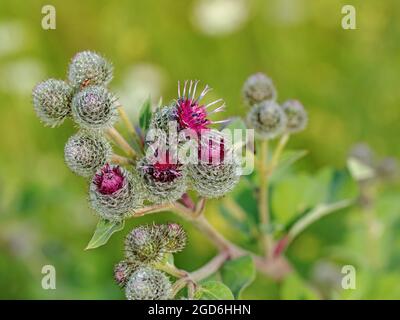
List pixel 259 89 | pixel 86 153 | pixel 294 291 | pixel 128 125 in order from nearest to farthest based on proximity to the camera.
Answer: pixel 86 153, pixel 128 125, pixel 259 89, pixel 294 291

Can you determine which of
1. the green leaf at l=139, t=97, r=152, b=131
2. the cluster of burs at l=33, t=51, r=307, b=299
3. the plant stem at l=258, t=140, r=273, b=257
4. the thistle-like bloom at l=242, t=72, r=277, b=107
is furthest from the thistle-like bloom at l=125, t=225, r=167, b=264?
the thistle-like bloom at l=242, t=72, r=277, b=107

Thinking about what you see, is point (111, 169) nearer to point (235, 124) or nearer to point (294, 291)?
point (235, 124)

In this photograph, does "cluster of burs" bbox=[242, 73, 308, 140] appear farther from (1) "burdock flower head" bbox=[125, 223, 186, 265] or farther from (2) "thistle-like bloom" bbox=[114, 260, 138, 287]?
(2) "thistle-like bloom" bbox=[114, 260, 138, 287]

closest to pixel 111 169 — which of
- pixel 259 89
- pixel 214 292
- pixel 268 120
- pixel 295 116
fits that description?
pixel 214 292

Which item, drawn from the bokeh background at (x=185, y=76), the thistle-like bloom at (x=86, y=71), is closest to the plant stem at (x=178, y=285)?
the thistle-like bloom at (x=86, y=71)

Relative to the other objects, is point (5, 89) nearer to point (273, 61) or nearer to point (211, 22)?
point (211, 22)
